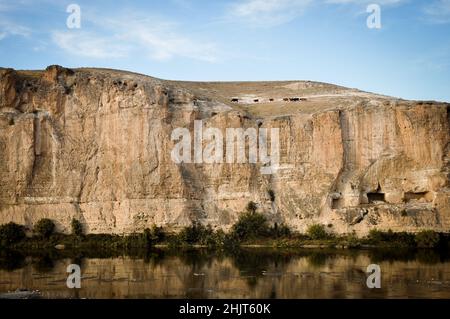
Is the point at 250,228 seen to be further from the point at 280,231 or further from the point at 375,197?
the point at 375,197

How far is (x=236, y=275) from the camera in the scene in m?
38.5

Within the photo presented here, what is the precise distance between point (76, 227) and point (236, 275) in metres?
27.9

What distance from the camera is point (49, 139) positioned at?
215ft

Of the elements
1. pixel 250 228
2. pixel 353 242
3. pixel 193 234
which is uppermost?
pixel 250 228

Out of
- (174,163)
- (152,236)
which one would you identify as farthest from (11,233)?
(174,163)

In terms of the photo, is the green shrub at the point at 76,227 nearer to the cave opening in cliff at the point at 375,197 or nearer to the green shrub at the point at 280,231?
the green shrub at the point at 280,231

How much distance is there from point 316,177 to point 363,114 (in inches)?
310

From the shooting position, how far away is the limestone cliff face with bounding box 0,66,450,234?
6122cm

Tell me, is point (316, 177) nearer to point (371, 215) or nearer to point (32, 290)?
point (371, 215)

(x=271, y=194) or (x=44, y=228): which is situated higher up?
(x=271, y=194)

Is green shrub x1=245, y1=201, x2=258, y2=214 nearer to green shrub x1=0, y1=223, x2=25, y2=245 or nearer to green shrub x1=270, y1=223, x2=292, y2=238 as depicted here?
green shrub x1=270, y1=223, x2=292, y2=238

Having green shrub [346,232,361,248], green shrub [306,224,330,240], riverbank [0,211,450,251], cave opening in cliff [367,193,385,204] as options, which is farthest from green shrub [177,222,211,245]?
cave opening in cliff [367,193,385,204]

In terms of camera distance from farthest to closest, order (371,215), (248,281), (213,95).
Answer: (213,95) → (371,215) → (248,281)
